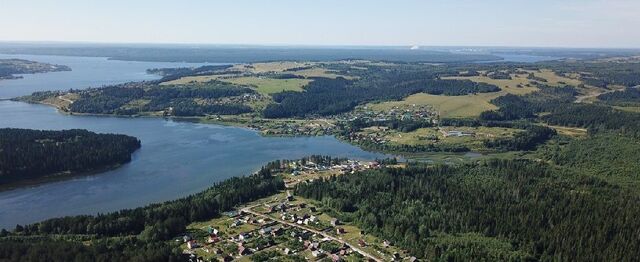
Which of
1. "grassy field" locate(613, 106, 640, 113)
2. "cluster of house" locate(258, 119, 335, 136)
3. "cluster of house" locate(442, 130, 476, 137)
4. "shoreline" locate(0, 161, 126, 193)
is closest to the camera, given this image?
"shoreline" locate(0, 161, 126, 193)

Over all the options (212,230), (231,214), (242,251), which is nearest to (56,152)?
(231,214)

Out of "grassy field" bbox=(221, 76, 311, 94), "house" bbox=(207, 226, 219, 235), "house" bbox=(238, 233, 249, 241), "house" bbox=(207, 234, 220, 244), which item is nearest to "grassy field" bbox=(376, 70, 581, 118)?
"grassy field" bbox=(221, 76, 311, 94)

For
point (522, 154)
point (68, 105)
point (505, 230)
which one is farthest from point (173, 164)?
point (68, 105)

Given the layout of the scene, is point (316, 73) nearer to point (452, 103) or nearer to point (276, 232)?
point (452, 103)

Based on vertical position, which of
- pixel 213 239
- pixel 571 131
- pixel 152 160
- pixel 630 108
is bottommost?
pixel 571 131

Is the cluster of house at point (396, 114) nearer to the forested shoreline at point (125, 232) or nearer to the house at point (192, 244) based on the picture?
the forested shoreline at point (125, 232)

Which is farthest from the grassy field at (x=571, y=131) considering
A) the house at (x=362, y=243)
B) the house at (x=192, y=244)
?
the house at (x=192, y=244)

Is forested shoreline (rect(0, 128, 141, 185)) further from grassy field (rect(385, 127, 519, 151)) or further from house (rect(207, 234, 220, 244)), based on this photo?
grassy field (rect(385, 127, 519, 151))
